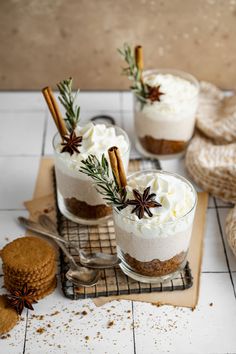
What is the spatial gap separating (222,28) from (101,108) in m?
0.47

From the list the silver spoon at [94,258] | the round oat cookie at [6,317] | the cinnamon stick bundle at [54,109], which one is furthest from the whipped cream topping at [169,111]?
the round oat cookie at [6,317]

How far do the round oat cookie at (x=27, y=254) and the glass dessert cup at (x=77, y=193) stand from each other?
Answer: 16 cm

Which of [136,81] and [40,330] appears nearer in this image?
[40,330]

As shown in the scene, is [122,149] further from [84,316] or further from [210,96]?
[210,96]

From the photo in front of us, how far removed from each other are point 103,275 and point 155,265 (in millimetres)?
130

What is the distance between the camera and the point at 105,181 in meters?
1.21

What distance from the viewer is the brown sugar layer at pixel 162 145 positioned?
1.65 metres

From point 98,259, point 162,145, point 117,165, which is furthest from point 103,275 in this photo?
point 162,145

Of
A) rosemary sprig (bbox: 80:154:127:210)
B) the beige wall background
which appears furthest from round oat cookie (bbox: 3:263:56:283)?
the beige wall background

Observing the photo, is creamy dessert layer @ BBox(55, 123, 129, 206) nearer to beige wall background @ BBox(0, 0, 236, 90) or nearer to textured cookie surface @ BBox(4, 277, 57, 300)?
textured cookie surface @ BBox(4, 277, 57, 300)

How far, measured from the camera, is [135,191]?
3.91 ft

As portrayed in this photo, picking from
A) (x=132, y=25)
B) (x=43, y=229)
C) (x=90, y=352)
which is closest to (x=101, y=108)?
(x=132, y=25)

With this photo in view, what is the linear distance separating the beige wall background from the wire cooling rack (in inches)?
26.1

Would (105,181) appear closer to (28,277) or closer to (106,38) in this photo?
(28,277)
